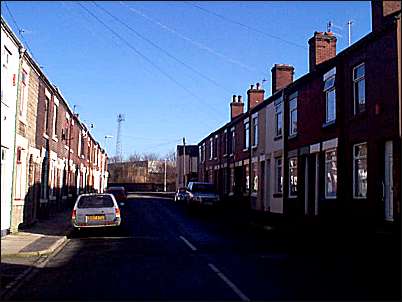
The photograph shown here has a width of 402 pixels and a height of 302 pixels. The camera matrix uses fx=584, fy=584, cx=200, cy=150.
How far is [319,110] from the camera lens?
77.0 feet

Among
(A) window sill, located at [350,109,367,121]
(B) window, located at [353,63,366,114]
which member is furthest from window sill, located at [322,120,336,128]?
(B) window, located at [353,63,366,114]

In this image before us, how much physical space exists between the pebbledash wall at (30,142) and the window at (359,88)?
1139 cm

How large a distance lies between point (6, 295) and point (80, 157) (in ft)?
117

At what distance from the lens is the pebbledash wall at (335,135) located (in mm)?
17331

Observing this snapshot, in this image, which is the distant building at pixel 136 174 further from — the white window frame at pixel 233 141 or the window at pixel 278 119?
the window at pixel 278 119

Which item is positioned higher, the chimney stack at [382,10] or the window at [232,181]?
the chimney stack at [382,10]

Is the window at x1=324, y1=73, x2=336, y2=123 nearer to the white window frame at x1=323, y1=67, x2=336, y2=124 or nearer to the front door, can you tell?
→ the white window frame at x1=323, y1=67, x2=336, y2=124

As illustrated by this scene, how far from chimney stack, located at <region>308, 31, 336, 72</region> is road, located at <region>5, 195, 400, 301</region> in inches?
389

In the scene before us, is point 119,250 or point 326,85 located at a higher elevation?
point 326,85

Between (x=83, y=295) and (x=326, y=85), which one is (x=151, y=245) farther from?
(x=326, y=85)

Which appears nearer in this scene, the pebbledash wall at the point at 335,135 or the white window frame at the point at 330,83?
the pebbledash wall at the point at 335,135

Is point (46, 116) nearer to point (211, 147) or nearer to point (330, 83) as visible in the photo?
point (330, 83)

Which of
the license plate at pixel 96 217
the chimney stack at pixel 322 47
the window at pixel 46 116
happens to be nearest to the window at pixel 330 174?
the chimney stack at pixel 322 47

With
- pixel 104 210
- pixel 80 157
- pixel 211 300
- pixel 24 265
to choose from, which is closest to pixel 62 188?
pixel 80 157
